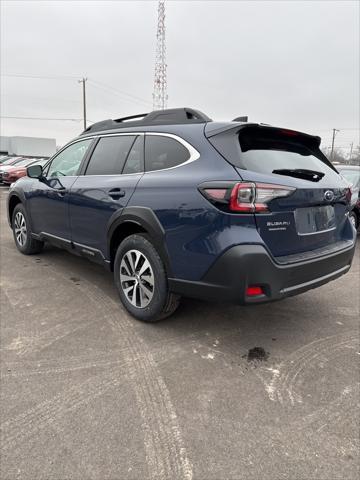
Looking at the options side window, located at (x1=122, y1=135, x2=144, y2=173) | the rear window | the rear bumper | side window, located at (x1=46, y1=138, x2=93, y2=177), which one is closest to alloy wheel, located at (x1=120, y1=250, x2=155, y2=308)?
the rear bumper

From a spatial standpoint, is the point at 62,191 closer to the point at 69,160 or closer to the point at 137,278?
the point at 69,160

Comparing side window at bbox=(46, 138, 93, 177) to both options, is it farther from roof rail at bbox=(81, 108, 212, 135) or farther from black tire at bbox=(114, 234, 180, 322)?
black tire at bbox=(114, 234, 180, 322)

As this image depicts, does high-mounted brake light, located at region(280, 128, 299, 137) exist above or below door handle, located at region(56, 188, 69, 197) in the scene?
above

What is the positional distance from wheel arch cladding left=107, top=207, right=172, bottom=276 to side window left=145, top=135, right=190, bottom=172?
40 cm

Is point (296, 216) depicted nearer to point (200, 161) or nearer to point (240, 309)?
point (200, 161)

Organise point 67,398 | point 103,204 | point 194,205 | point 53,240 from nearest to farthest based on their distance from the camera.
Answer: point 67,398, point 194,205, point 103,204, point 53,240

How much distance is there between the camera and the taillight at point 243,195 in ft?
7.80

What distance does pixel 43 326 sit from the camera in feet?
10.3

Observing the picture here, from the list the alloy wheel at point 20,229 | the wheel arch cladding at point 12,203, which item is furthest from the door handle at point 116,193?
the wheel arch cladding at point 12,203

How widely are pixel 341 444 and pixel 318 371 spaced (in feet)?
2.26

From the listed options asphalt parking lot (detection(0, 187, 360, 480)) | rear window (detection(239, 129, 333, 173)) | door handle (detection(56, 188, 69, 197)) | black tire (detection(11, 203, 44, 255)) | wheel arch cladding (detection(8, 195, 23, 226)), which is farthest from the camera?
wheel arch cladding (detection(8, 195, 23, 226))

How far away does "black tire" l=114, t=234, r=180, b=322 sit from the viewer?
2914 millimetres

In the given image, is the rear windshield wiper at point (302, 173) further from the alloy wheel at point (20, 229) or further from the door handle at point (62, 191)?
the alloy wheel at point (20, 229)

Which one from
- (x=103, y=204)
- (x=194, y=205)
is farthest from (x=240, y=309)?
(x=103, y=204)
